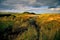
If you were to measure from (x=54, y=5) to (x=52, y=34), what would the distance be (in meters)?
0.57

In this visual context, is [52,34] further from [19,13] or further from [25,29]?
[19,13]

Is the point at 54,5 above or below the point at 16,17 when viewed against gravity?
above

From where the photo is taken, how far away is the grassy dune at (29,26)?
2801mm

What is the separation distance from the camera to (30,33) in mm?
2826

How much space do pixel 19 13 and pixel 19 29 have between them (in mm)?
313

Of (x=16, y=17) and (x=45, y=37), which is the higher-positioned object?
(x=16, y=17)

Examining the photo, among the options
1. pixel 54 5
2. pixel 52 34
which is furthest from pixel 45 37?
pixel 54 5

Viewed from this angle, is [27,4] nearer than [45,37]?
No

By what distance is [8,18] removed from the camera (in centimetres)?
290

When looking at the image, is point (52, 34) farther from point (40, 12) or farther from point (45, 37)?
point (40, 12)

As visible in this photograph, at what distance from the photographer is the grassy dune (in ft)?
9.19

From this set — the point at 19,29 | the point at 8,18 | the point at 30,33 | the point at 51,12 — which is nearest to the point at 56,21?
the point at 51,12

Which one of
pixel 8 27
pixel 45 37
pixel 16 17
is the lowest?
pixel 45 37

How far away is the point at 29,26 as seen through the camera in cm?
287
